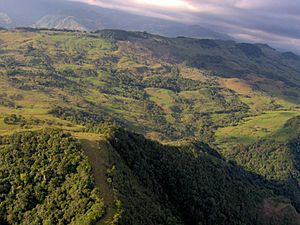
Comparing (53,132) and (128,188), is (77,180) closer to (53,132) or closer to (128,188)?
(128,188)

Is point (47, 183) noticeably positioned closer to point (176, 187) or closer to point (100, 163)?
point (100, 163)

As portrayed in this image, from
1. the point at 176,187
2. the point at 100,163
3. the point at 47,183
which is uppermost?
the point at 100,163

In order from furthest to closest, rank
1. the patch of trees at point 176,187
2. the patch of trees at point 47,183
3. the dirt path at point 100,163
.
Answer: the patch of trees at point 176,187 < the patch of trees at point 47,183 < the dirt path at point 100,163

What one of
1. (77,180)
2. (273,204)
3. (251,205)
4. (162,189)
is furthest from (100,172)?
(273,204)

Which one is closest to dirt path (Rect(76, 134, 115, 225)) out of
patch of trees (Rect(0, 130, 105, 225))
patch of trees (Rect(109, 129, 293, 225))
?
patch of trees (Rect(0, 130, 105, 225))

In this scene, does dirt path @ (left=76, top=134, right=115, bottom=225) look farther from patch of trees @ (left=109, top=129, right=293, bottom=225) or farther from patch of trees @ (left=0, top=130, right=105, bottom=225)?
patch of trees @ (left=109, top=129, right=293, bottom=225)

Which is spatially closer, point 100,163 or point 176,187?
point 100,163

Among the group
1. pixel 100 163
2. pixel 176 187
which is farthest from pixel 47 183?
pixel 176 187

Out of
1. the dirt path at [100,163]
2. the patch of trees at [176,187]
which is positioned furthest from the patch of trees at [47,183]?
the patch of trees at [176,187]

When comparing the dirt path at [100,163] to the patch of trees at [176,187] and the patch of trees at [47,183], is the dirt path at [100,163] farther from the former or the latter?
the patch of trees at [176,187]

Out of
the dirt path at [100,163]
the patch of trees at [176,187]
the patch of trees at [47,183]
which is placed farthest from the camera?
the patch of trees at [176,187]
